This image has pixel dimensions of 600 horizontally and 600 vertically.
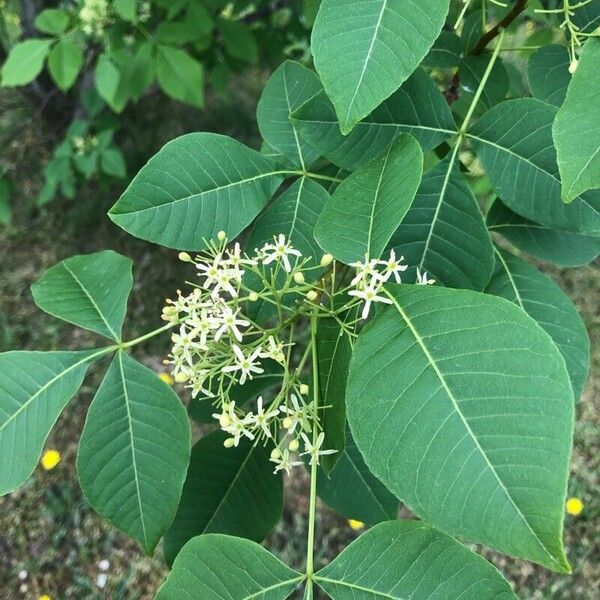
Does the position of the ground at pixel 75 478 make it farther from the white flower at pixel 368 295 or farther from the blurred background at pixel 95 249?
the white flower at pixel 368 295

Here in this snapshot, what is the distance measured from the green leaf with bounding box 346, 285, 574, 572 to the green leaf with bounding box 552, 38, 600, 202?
168 mm

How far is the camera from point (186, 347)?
0.79 metres

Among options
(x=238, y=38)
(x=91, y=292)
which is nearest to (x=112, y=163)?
(x=238, y=38)

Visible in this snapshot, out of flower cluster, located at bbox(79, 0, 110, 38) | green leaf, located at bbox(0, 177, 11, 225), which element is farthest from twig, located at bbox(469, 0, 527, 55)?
green leaf, located at bbox(0, 177, 11, 225)

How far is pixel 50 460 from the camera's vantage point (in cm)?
256

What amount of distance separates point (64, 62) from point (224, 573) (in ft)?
5.48

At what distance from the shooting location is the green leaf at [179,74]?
2062 mm

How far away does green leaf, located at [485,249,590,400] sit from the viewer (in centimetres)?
95

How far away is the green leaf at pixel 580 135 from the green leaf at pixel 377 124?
23 centimetres

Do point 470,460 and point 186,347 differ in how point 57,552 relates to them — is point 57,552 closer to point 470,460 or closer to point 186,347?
point 186,347

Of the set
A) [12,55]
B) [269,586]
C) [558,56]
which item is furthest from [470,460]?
[12,55]

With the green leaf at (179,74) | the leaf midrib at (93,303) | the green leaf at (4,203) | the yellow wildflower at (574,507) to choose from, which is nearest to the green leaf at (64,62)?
the green leaf at (179,74)

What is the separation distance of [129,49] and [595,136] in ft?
6.73

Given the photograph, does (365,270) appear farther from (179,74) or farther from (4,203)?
(4,203)
